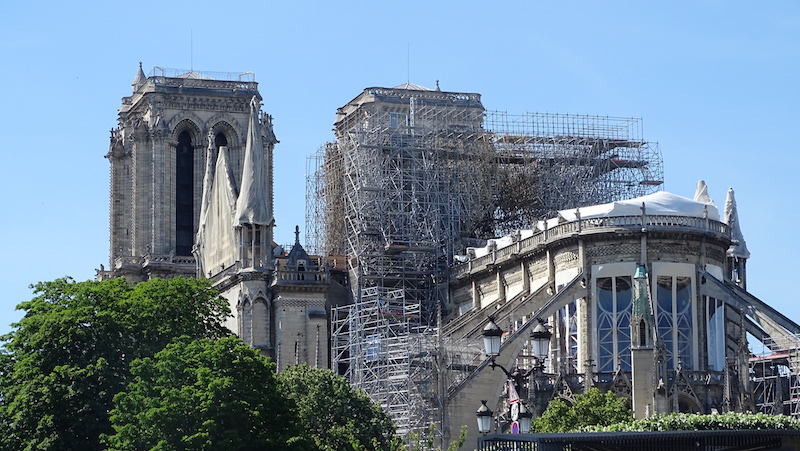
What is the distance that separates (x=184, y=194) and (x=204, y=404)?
5681 centimetres

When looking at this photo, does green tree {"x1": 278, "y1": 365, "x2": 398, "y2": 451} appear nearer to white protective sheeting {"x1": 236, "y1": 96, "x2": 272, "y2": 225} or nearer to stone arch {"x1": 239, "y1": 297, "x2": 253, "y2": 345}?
stone arch {"x1": 239, "y1": 297, "x2": 253, "y2": 345}

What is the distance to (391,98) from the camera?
110875 mm

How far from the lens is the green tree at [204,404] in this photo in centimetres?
6512

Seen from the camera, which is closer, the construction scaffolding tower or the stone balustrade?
the construction scaffolding tower

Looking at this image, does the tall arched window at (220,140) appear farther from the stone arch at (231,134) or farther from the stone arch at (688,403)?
the stone arch at (688,403)

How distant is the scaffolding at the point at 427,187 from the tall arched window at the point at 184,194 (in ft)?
30.5

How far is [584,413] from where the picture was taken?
75.9m

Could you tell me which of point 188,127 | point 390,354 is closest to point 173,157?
point 188,127

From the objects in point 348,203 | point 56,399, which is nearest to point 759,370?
point 348,203

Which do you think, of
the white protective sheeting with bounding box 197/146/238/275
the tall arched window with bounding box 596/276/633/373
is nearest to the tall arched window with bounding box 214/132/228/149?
the white protective sheeting with bounding box 197/146/238/275

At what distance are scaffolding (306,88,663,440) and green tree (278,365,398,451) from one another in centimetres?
1556

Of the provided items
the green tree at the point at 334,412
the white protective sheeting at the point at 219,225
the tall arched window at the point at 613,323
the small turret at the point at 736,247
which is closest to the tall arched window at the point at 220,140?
the white protective sheeting at the point at 219,225

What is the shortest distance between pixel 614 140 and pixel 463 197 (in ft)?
31.4

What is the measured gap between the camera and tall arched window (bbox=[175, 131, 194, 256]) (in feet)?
394
